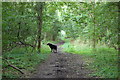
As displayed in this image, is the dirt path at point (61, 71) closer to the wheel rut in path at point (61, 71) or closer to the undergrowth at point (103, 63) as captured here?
the wheel rut in path at point (61, 71)

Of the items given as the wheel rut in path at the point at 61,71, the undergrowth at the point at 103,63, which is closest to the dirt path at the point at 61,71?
the wheel rut in path at the point at 61,71

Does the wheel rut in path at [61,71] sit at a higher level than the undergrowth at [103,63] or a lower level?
lower

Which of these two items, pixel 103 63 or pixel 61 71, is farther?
pixel 103 63

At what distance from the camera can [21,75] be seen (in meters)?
6.89

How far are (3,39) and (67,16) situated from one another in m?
5.52

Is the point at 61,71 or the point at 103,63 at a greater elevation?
the point at 103,63

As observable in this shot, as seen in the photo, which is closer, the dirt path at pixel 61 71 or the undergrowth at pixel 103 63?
the undergrowth at pixel 103 63

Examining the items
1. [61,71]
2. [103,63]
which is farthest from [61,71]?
[103,63]

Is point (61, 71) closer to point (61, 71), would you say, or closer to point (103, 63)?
point (61, 71)

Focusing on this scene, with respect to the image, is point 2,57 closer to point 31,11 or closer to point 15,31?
point 15,31

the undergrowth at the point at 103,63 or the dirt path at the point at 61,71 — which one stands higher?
the undergrowth at the point at 103,63

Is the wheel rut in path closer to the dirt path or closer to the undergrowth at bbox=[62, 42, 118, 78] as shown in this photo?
the dirt path

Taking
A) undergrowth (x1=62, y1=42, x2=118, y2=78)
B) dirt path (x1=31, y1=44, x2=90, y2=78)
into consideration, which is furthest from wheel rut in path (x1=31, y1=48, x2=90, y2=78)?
undergrowth (x1=62, y1=42, x2=118, y2=78)

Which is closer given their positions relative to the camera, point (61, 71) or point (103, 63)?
point (61, 71)
